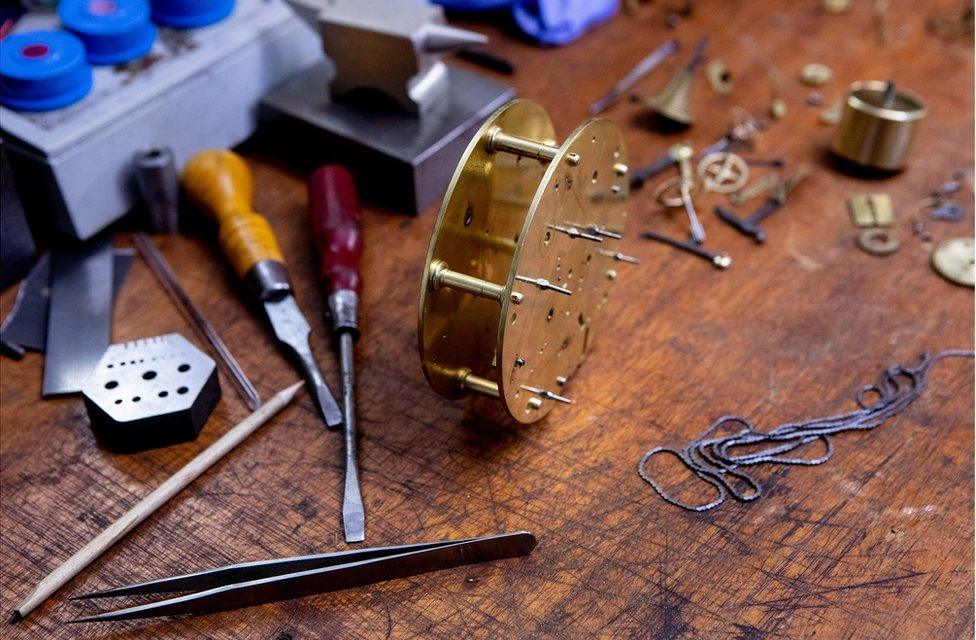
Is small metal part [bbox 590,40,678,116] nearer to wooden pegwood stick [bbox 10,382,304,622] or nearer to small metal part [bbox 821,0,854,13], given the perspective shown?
small metal part [bbox 821,0,854,13]

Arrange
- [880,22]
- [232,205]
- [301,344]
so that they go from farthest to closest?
[880,22]
[232,205]
[301,344]

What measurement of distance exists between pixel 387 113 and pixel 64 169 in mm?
377

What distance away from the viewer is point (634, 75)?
1.47m

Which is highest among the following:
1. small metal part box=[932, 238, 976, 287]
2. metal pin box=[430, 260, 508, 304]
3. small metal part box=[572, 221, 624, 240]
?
metal pin box=[430, 260, 508, 304]

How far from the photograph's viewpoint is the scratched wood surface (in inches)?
33.9

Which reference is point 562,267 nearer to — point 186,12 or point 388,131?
point 388,131

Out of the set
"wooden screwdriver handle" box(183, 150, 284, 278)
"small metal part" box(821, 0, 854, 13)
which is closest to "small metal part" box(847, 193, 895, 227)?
"small metal part" box(821, 0, 854, 13)

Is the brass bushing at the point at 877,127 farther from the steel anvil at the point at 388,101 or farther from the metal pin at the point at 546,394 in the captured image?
the metal pin at the point at 546,394

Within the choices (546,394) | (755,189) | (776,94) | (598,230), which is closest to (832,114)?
(776,94)

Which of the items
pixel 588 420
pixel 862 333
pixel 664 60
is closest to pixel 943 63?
pixel 664 60

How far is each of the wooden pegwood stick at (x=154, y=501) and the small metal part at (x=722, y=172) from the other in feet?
1.91

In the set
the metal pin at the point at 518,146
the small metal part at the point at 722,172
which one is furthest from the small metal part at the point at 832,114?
the metal pin at the point at 518,146

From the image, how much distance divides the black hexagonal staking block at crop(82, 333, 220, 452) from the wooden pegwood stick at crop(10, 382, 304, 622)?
0.04m

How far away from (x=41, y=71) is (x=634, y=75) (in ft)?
2.52
